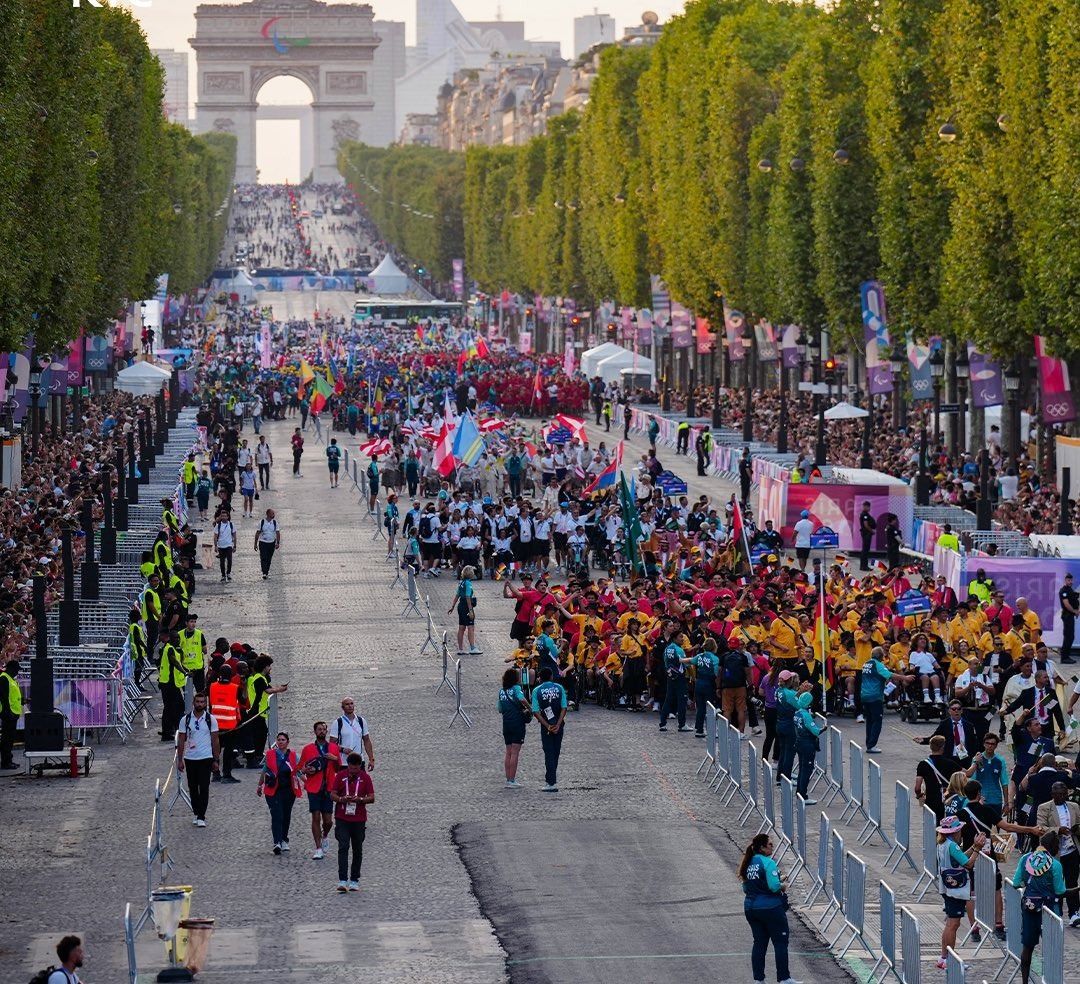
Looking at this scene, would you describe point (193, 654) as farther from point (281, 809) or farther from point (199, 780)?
point (281, 809)

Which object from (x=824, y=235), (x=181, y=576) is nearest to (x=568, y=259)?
(x=824, y=235)

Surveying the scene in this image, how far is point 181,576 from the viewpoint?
3812 centimetres

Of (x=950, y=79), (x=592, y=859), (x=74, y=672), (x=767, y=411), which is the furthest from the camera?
(x=767, y=411)

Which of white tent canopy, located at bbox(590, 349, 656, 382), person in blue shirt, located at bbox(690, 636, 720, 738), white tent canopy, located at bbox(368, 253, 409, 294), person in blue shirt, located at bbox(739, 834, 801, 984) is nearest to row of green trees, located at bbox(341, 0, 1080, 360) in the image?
white tent canopy, located at bbox(590, 349, 656, 382)

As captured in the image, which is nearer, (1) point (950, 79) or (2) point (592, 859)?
(2) point (592, 859)

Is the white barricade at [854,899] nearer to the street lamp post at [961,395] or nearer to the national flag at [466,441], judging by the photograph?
the national flag at [466,441]

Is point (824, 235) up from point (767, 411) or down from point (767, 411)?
up

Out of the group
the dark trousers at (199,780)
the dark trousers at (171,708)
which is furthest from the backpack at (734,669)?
the dark trousers at (199,780)

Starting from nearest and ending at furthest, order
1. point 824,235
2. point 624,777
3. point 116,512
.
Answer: point 624,777 → point 116,512 → point 824,235

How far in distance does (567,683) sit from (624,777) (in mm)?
4818

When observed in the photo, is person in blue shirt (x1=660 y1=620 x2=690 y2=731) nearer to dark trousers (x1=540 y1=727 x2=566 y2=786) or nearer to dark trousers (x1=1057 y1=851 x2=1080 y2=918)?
dark trousers (x1=540 y1=727 x2=566 y2=786)

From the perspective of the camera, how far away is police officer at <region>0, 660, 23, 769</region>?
2734 centimetres

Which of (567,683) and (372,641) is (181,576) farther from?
(567,683)

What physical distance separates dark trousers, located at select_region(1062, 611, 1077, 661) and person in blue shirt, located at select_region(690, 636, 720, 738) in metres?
7.46
